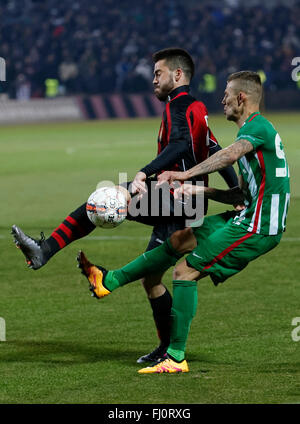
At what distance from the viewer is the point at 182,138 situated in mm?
6316

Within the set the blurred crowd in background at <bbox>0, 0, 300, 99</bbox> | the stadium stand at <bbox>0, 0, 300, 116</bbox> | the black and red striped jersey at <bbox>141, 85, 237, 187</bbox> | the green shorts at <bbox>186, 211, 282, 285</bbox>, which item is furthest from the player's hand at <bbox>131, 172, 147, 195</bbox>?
the blurred crowd in background at <bbox>0, 0, 300, 99</bbox>

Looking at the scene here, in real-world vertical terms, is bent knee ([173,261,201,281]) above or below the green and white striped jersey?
below

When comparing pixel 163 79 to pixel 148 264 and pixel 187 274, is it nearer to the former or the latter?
pixel 148 264

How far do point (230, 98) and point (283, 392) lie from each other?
1.81 meters

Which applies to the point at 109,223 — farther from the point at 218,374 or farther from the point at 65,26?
the point at 65,26

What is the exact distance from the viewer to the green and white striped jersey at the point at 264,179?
5.96 meters

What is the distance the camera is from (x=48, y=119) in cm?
3822

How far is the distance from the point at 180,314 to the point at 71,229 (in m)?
0.97

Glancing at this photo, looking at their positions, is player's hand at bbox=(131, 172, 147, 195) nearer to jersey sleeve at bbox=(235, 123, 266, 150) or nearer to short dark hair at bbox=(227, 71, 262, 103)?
jersey sleeve at bbox=(235, 123, 266, 150)

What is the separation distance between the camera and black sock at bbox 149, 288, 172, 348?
663 cm

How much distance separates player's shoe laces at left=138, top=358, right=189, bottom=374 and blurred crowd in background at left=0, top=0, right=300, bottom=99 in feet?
111

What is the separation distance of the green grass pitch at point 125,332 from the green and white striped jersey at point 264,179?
92cm

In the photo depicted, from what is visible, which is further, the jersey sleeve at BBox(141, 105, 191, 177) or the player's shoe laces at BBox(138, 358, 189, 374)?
the jersey sleeve at BBox(141, 105, 191, 177)
